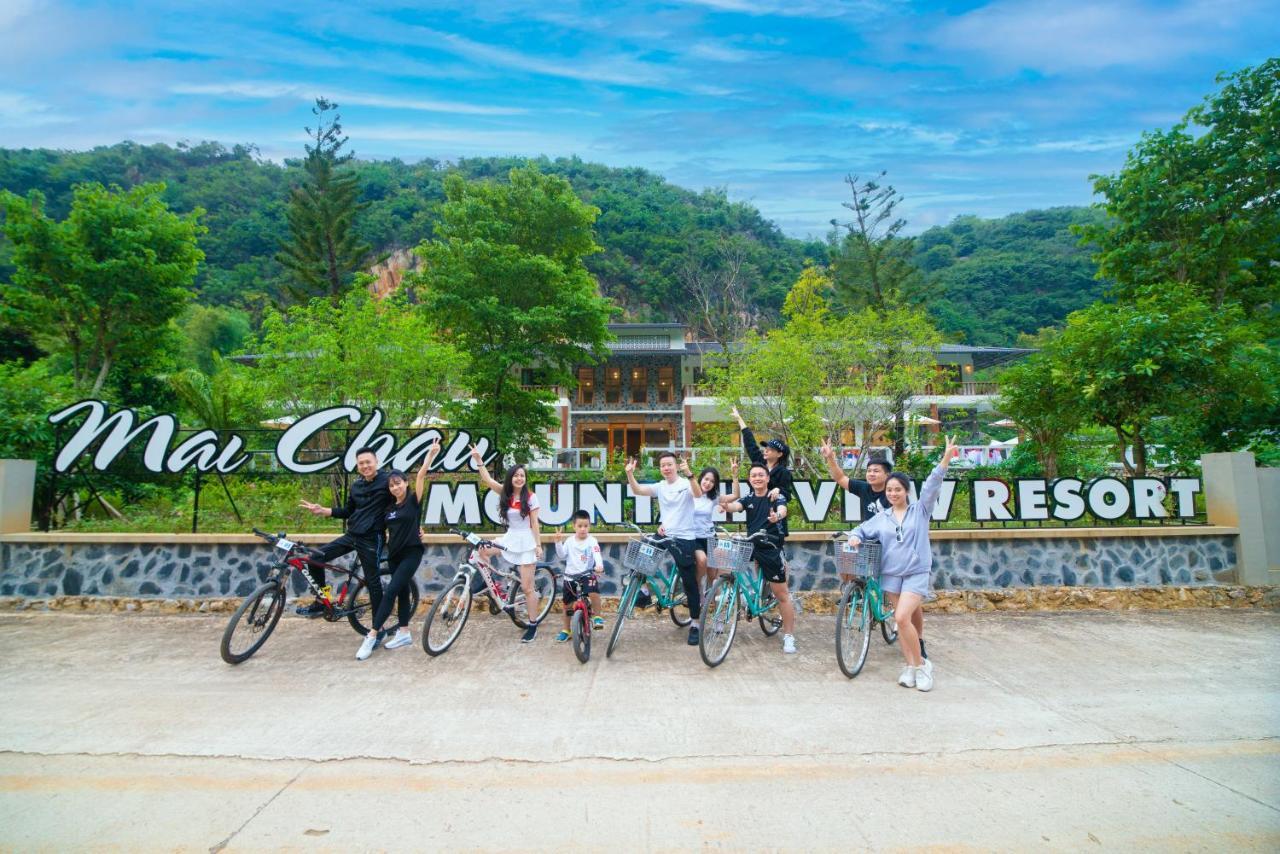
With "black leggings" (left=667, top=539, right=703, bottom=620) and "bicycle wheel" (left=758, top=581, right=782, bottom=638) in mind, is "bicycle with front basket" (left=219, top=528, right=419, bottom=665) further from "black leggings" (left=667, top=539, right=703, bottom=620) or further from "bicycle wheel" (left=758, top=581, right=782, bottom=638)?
"bicycle wheel" (left=758, top=581, right=782, bottom=638)

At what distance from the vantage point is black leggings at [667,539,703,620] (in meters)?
5.50

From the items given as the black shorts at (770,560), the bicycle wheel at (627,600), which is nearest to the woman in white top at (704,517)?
the black shorts at (770,560)

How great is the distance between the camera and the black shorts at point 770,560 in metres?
5.43

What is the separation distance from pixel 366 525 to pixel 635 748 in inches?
122

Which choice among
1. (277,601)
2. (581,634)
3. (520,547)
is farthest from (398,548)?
(581,634)

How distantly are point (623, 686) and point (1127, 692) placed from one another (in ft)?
12.0

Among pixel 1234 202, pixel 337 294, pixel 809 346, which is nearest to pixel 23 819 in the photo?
pixel 809 346

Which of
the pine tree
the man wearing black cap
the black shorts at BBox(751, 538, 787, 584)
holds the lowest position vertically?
the black shorts at BBox(751, 538, 787, 584)

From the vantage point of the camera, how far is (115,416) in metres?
7.49

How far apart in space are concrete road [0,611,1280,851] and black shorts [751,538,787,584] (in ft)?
2.27

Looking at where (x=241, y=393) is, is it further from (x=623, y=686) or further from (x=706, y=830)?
(x=706, y=830)

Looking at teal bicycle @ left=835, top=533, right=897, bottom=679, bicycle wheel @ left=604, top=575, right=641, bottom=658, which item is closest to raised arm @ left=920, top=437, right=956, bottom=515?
teal bicycle @ left=835, top=533, right=897, bottom=679

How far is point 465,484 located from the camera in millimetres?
7613

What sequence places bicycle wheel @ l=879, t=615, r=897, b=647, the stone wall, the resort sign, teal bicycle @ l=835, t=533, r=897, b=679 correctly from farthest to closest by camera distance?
1. the resort sign
2. the stone wall
3. bicycle wheel @ l=879, t=615, r=897, b=647
4. teal bicycle @ l=835, t=533, r=897, b=679
